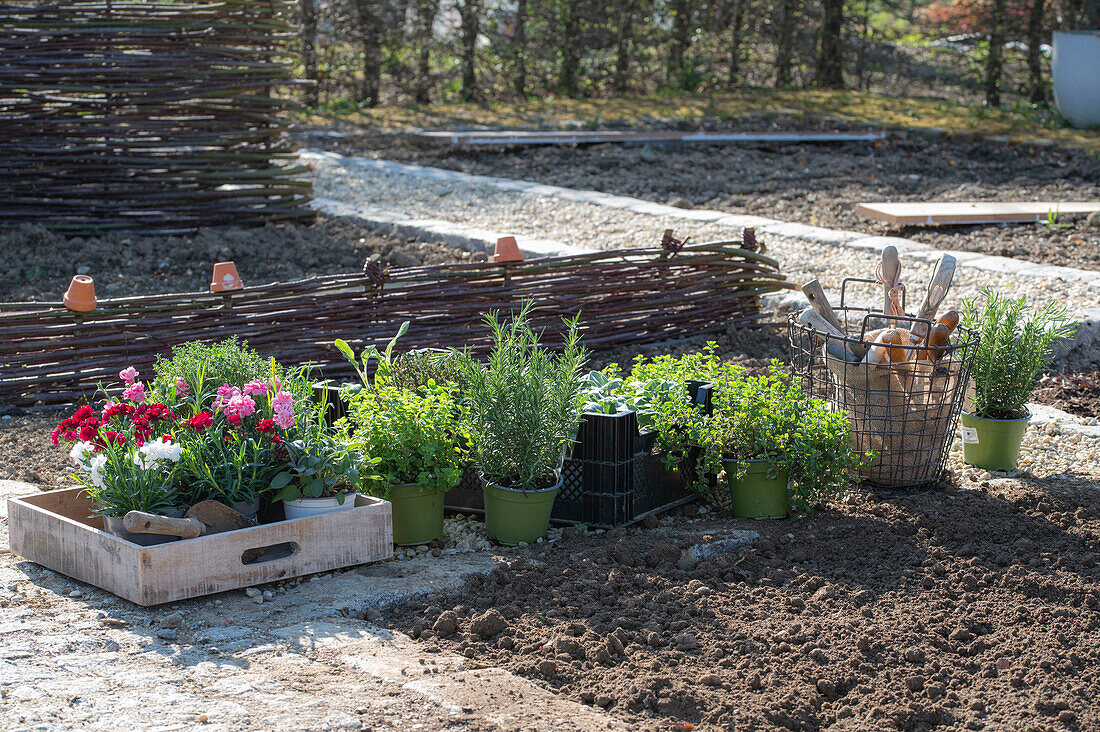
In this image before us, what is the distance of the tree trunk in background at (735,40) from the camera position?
50.9ft

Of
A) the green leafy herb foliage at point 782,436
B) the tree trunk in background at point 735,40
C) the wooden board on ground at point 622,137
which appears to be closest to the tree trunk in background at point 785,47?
the tree trunk in background at point 735,40

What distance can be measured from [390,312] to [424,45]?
32.6 ft

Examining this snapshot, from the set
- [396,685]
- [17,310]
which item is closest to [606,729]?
[396,685]

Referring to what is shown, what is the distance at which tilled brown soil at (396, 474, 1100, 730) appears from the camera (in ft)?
8.04

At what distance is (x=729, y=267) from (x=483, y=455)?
2994mm

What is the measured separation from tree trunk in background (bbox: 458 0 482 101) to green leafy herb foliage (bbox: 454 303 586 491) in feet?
38.2

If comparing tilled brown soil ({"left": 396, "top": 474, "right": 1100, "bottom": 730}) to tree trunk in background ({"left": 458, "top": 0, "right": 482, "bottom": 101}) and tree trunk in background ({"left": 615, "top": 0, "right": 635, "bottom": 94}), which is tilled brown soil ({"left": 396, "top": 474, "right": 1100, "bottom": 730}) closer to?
tree trunk in background ({"left": 458, "top": 0, "right": 482, "bottom": 101})

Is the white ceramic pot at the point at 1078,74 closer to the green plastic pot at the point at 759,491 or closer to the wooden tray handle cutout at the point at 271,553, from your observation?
the green plastic pot at the point at 759,491

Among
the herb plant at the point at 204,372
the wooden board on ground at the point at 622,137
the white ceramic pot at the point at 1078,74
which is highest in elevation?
the white ceramic pot at the point at 1078,74

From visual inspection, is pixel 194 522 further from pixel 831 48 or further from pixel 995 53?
pixel 831 48

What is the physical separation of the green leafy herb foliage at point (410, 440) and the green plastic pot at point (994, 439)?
1948 mm

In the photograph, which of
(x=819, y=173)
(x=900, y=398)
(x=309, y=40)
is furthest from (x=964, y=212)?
(x=309, y=40)

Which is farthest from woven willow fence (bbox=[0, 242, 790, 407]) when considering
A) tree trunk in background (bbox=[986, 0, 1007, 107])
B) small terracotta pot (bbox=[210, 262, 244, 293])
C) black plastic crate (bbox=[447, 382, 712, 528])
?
tree trunk in background (bbox=[986, 0, 1007, 107])

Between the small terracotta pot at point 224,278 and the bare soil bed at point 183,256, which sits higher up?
the small terracotta pot at point 224,278
